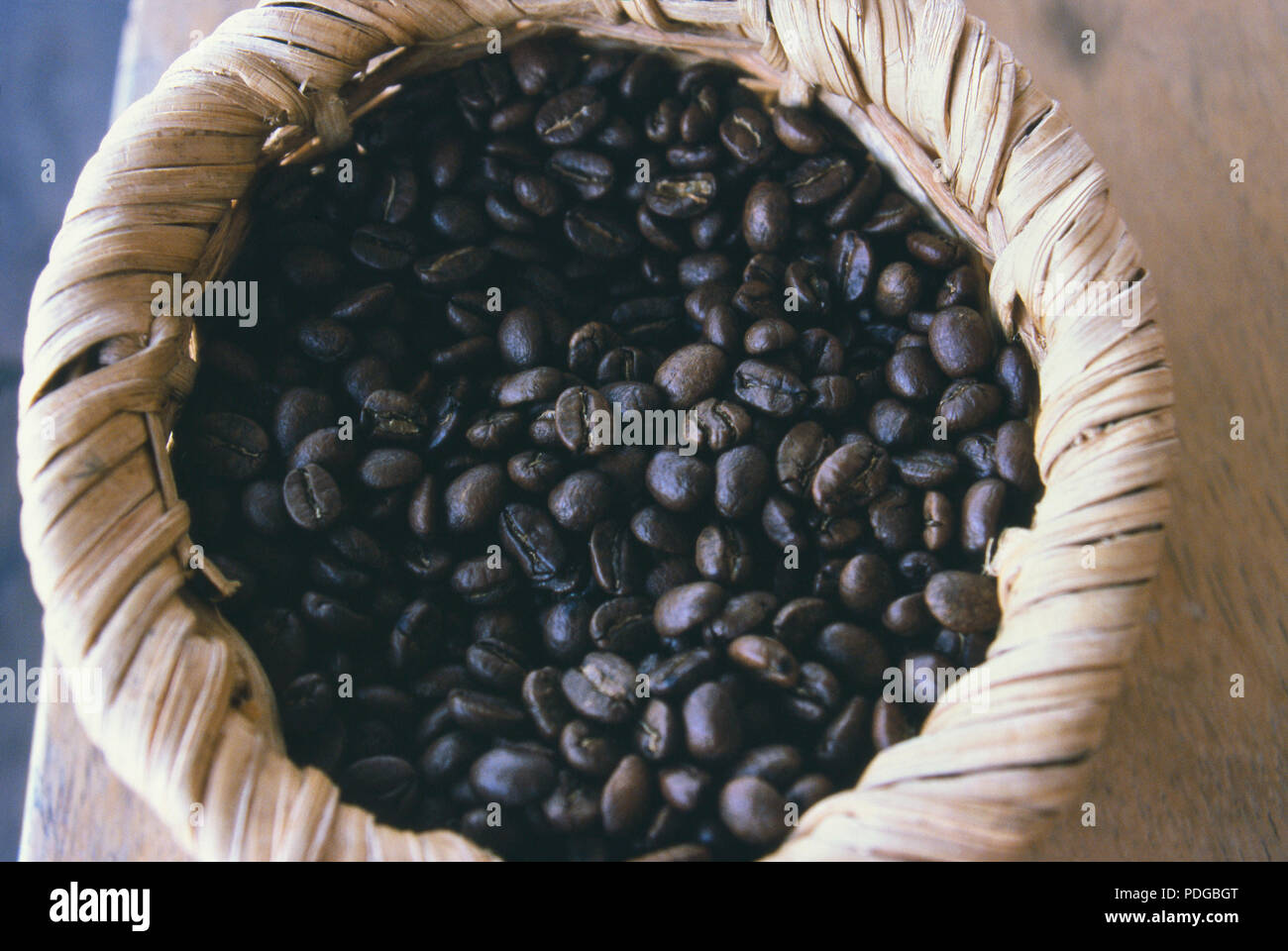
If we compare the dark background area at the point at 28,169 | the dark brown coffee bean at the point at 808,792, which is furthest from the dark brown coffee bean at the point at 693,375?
the dark background area at the point at 28,169

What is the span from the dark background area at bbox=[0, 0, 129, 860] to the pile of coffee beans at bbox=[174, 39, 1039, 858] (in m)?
0.91

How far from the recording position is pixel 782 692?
1.24 metres

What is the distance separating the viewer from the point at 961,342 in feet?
4.47

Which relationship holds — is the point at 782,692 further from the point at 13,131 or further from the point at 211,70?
the point at 13,131

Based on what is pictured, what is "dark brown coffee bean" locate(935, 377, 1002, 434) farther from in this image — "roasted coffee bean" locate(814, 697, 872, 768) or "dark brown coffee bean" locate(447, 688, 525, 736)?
"dark brown coffee bean" locate(447, 688, 525, 736)

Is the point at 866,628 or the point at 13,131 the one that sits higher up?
the point at 13,131

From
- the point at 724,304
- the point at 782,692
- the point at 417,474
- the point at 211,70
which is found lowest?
the point at 782,692

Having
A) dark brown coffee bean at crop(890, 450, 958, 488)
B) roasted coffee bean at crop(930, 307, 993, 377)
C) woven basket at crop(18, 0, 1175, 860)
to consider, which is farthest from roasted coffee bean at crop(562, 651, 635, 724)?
roasted coffee bean at crop(930, 307, 993, 377)

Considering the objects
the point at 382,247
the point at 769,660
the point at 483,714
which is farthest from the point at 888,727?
the point at 382,247

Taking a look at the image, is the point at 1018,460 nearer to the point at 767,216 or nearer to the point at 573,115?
the point at 767,216

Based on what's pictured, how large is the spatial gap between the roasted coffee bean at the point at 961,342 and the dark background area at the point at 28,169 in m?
1.69

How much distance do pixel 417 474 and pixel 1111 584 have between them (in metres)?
0.87
